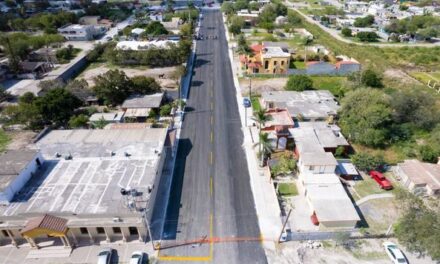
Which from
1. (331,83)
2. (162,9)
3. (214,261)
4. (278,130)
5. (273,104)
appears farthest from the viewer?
(162,9)

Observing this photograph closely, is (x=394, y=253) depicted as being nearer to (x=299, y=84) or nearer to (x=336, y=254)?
(x=336, y=254)

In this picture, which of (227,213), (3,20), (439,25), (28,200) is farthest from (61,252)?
(439,25)

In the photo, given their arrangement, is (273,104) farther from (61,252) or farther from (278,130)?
(61,252)

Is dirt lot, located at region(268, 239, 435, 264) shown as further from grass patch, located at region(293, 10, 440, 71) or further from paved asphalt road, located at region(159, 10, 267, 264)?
grass patch, located at region(293, 10, 440, 71)

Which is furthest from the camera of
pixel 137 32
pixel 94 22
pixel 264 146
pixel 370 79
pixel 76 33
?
pixel 94 22

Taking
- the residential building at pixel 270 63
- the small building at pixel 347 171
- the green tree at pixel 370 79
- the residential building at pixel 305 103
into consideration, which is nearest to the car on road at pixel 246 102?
the residential building at pixel 305 103

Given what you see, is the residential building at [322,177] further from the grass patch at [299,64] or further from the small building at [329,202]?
the grass patch at [299,64]

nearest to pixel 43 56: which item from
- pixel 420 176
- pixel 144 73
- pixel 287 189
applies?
pixel 144 73
